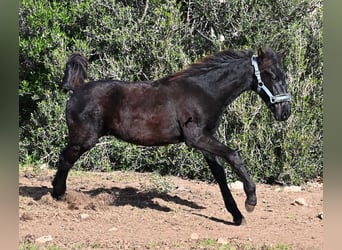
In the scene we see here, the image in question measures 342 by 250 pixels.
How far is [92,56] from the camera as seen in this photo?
9.81 meters

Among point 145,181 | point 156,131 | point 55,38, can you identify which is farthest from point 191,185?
point 55,38

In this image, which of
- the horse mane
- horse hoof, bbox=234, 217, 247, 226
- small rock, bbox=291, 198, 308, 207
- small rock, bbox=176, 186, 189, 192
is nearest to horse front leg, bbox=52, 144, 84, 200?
the horse mane

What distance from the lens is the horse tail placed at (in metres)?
6.55

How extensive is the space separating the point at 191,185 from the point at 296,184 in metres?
1.72

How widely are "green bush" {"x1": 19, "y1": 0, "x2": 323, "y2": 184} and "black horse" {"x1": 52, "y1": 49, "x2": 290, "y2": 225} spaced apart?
2461 mm

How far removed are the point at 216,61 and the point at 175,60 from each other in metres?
2.96

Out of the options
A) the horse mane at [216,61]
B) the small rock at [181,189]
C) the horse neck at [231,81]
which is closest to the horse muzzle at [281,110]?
the horse neck at [231,81]

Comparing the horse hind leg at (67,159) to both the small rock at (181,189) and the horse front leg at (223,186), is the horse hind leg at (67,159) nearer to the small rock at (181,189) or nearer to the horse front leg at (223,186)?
the horse front leg at (223,186)

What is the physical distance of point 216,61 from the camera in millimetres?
6039

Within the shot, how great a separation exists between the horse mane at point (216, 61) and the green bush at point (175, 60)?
2417 mm

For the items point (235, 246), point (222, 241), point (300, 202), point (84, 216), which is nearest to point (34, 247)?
point (84, 216)

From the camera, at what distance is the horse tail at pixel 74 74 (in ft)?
Result: 21.5

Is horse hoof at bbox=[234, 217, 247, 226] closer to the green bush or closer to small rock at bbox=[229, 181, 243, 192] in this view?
small rock at bbox=[229, 181, 243, 192]

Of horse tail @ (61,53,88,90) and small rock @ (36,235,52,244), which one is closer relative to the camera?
small rock @ (36,235,52,244)
